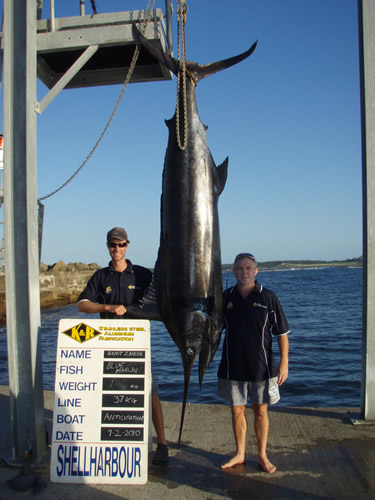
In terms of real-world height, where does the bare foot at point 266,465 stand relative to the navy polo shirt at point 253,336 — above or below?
below

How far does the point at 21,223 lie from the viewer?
3.16 meters

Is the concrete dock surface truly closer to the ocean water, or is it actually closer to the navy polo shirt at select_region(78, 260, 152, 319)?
the ocean water

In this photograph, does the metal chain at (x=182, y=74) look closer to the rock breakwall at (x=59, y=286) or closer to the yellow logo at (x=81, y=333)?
the yellow logo at (x=81, y=333)

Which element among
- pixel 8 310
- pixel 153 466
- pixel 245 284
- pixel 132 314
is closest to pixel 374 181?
pixel 245 284

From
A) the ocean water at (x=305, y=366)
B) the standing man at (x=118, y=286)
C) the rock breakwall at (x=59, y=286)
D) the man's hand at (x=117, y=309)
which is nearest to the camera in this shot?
the man's hand at (x=117, y=309)

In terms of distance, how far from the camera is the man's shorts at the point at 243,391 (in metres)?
2.96

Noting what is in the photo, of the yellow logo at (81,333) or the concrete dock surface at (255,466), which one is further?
the yellow logo at (81,333)

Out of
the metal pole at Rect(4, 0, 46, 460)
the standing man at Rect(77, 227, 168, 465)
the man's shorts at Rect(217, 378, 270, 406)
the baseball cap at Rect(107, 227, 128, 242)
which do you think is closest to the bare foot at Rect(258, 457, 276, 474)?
the man's shorts at Rect(217, 378, 270, 406)

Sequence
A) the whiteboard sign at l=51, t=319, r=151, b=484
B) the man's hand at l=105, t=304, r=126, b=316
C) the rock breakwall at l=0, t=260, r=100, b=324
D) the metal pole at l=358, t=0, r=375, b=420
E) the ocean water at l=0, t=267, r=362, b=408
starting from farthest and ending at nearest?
the rock breakwall at l=0, t=260, r=100, b=324 < the ocean water at l=0, t=267, r=362, b=408 < the metal pole at l=358, t=0, r=375, b=420 < the man's hand at l=105, t=304, r=126, b=316 < the whiteboard sign at l=51, t=319, r=151, b=484

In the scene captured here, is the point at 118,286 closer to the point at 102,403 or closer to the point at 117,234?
the point at 117,234

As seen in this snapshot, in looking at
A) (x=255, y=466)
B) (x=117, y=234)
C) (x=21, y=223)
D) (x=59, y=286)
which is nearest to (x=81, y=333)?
(x=117, y=234)

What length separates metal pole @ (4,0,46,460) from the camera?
10.3ft

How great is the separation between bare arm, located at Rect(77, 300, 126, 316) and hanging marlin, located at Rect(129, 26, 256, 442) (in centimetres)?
27

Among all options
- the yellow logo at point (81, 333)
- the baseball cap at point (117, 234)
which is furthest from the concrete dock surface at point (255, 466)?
the baseball cap at point (117, 234)
